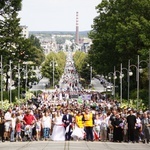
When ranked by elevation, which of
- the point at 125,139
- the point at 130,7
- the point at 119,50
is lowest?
the point at 125,139

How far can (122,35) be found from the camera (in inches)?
2997

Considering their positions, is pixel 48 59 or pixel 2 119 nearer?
pixel 2 119

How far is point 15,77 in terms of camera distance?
3871 inches

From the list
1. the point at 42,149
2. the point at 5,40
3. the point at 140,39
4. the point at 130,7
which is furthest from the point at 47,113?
the point at 5,40

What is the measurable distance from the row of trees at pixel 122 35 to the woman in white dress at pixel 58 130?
35375mm

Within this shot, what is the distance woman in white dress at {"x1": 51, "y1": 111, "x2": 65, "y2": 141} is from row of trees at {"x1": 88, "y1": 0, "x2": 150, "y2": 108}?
1393 inches

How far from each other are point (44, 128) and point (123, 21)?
48.1 meters

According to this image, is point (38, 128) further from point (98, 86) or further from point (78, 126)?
point (98, 86)

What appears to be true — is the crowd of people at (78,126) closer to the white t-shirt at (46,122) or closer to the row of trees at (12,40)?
the white t-shirt at (46,122)

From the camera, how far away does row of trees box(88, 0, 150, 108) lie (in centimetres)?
7438

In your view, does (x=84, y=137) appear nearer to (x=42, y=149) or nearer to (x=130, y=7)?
(x=42, y=149)

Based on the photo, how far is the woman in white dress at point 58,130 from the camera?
106 ft

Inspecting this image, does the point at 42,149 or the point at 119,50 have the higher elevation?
the point at 119,50

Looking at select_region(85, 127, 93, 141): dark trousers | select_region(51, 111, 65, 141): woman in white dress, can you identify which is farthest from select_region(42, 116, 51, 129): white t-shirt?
select_region(85, 127, 93, 141): dark trousers
